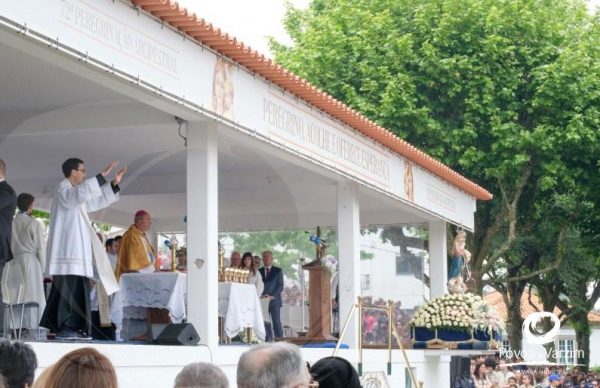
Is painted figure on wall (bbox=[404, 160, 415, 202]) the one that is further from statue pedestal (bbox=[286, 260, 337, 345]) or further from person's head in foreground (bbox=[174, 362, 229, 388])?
person's head in foreground (bbox=[174, 362, 229, 388])

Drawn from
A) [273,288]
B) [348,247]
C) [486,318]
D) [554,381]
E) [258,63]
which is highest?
[258,63]

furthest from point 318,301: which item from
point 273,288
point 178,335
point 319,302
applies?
point 178,335

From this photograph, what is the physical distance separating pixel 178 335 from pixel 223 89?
2.81 m

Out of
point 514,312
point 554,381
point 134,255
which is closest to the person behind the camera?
point 134,255

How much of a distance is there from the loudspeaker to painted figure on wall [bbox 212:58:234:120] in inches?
95.2

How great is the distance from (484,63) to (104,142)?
66.2ft

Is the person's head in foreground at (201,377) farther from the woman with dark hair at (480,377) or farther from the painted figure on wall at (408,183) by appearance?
the woman with dark hair at (480,377)

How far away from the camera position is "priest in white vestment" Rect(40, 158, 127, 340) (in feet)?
44.3

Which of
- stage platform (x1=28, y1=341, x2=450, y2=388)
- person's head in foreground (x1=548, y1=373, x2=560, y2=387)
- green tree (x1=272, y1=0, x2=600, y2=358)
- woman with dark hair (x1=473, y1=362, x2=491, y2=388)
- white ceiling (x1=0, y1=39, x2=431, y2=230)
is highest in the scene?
green tree (x1=272, y1=0, x2=600, y2=358)

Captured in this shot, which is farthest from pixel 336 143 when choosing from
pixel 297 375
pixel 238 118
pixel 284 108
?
pixel 297 375

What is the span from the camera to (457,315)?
24.8 m

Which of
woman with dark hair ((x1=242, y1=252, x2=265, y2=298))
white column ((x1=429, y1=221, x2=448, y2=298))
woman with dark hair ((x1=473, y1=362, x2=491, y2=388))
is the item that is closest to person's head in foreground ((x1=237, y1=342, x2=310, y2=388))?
woman with dark hair ((x1=242, y1=252, x2=265, y2=298))

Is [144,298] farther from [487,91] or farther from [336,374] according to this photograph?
[487,91]

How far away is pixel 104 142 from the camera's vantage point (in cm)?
1834
